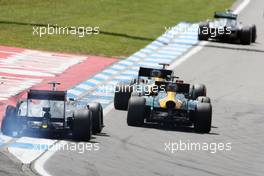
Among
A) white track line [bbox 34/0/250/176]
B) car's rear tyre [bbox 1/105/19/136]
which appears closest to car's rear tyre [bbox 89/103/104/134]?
car's rear tyre [bbox 1/105/19/136]

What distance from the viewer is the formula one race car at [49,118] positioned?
2319 cm

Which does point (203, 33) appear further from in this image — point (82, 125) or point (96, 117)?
point (82, 125)

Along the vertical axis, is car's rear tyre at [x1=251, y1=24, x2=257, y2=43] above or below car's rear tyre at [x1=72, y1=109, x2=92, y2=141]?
above

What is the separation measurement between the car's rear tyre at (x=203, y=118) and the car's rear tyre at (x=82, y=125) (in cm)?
377

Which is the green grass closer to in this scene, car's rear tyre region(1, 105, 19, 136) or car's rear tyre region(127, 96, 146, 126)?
car's rear tyre region(127, 96, 146, 126)

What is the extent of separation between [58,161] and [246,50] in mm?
→ 24563

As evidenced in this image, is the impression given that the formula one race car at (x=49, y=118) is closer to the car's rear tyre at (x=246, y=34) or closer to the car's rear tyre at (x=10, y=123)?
the car's rear tyre at (x=10, y=123)

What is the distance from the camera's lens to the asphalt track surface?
70.0ft

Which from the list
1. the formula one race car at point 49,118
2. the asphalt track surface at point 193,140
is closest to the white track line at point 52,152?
the asphalt track surface at point 193,140

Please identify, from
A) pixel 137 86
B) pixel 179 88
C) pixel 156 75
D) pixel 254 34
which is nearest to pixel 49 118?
pixel 179 88

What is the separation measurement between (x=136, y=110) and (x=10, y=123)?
394cm

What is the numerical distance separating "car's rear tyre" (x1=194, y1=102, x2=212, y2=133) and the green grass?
49.1 feet

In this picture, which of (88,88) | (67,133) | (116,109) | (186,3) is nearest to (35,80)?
(88,88)

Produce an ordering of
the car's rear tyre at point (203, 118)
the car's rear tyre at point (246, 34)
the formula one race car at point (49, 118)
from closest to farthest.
→ the formula one race car at point (49, 118)
the car's rear tyre at point (203, 118)
the car's rear tyre at point (246, 34)
